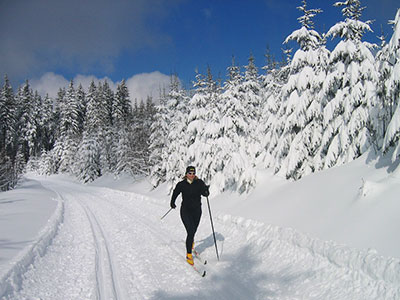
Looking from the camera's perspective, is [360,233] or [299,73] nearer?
[360,233]

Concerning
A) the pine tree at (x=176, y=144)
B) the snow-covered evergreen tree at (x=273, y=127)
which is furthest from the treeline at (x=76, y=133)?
the snow-covered evergreen tree at (x=273, y=127)

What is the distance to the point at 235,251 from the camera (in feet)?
22.8

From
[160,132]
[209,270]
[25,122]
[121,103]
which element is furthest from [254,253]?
[25,122]

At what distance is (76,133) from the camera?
2405 inches

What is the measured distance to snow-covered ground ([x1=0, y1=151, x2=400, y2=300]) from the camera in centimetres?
447

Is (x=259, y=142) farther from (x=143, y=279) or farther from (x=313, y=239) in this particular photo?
(x=143, y=279)

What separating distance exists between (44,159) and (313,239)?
249 feet

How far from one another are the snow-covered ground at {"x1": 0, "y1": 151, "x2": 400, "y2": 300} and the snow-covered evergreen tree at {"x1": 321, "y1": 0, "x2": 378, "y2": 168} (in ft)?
7.87

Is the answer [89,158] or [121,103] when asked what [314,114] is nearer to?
[89,158]

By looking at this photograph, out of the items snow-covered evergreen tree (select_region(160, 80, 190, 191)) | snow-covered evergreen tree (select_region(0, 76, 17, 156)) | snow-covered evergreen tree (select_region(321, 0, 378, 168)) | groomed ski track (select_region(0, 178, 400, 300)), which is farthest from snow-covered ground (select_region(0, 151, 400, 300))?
snow-covered evergreen tree (select_region(0, 76, 17, 156))

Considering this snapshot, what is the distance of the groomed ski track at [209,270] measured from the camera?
435cm

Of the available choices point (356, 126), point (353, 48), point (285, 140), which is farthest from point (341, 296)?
point (353, 48)

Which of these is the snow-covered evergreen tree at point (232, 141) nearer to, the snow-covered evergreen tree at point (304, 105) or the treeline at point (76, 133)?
the snow-covered evergreen tree at point (304, 105)

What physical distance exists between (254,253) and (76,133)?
63680 mm
